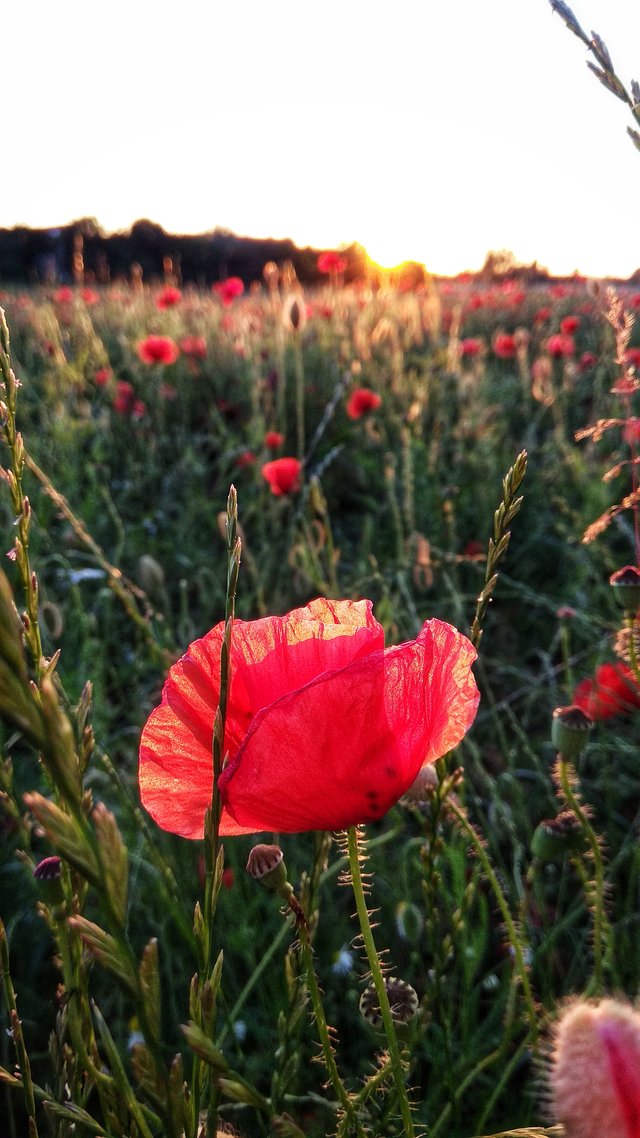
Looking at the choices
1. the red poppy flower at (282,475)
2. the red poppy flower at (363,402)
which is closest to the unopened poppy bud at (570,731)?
the red poppy flower at (282,475)

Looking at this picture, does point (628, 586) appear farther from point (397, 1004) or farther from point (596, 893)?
point (397, 1004)

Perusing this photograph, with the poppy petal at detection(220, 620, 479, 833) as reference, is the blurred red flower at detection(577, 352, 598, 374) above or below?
above

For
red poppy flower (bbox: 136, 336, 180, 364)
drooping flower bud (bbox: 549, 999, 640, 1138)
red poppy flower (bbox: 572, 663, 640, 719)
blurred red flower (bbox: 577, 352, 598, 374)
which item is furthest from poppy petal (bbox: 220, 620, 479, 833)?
red poppy flower (bbox: 136, 336, 180, 364)

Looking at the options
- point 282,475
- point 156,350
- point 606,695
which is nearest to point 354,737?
point 606,695

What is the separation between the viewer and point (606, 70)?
0.50 meters

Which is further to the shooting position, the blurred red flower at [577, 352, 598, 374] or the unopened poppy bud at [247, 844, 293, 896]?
the blurred red flower at [577, 352, 598, 374]

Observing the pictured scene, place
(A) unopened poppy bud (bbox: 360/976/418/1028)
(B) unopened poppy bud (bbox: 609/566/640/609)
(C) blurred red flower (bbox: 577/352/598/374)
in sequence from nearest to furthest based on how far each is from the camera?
(A) unopened poppy bud (bbox: 360/976/418/1028)
(B) unopened poppy bud (bbox: 609/566/640/609)
(C) blurred red flower (bbox: 577/352/598/374)

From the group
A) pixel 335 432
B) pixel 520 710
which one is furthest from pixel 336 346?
pixel 520 710

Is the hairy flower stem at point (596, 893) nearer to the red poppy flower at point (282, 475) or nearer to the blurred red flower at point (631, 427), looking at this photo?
the blurred red flower at point (631, 427)

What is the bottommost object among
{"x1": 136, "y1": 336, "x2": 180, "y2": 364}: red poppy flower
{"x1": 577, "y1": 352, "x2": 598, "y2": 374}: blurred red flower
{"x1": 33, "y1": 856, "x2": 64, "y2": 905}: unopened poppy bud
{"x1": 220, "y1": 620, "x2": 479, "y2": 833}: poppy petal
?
{"x1": 33, "y1": 856, "x2": 64, "y2": 905}: unopened poppy bud

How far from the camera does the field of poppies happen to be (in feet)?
1.19

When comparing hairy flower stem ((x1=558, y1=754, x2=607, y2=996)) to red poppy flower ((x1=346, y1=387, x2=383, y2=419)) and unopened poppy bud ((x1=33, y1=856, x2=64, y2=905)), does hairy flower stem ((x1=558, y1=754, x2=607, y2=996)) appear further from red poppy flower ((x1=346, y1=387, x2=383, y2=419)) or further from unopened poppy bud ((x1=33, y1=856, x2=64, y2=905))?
red poppy flower ((x1=346, y1=387, x2=383, y2=419))

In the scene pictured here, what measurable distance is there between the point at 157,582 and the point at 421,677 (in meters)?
1.26

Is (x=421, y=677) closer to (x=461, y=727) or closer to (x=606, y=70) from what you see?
(x=461, y=727)
